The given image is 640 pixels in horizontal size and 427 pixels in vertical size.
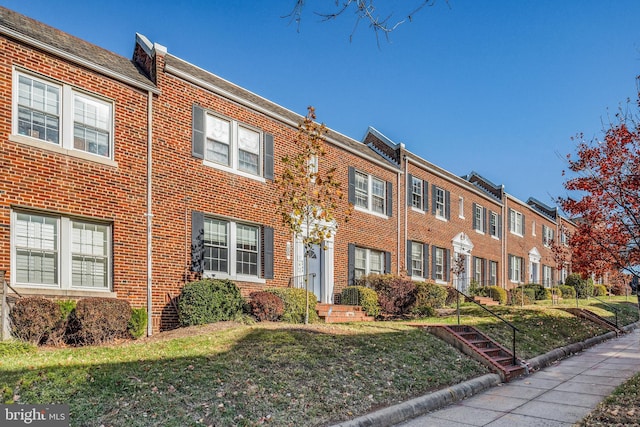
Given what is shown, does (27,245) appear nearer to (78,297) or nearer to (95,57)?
(78,297)

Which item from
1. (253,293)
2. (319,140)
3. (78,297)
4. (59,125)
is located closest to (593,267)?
(319,140)

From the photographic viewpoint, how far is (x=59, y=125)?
1091 cm

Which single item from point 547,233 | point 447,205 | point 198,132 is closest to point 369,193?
point 447,205

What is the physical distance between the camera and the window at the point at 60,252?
401 inches

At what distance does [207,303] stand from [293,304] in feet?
8.67

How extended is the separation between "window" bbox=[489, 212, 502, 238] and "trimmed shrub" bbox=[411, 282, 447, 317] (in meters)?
11.7

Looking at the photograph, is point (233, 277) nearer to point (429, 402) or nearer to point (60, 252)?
point (60, 252)

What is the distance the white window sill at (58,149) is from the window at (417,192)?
45.0 feet

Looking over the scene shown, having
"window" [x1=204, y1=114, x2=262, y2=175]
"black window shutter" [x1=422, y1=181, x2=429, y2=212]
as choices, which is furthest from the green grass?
Answer: "black window shutter" [x1=422, y1=181, x2=429, y2=212]

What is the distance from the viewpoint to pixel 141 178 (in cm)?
1216

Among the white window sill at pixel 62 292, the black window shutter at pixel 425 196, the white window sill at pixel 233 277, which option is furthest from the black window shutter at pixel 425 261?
the white window sill at pixel 62 292

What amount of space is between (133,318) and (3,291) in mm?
2733

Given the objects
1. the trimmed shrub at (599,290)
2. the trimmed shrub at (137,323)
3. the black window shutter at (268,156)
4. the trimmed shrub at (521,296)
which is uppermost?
the black window shutter at (268,156)

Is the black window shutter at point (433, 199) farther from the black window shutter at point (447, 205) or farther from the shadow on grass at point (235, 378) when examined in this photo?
the shadow on grass at point (235, 378)
